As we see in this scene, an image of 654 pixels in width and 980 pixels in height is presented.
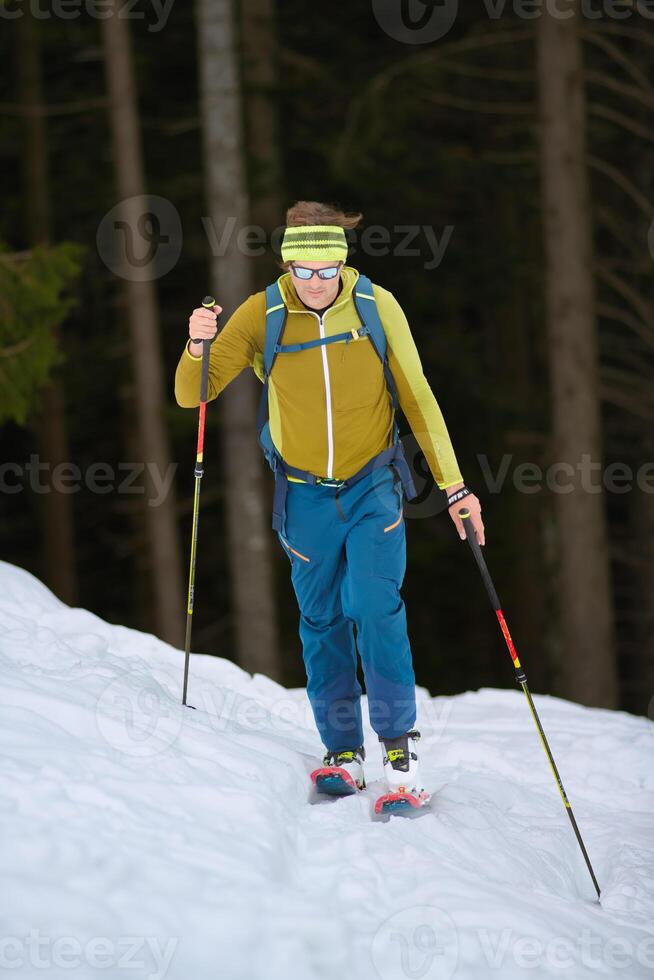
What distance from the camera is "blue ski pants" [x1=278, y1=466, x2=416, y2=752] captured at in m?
4.74

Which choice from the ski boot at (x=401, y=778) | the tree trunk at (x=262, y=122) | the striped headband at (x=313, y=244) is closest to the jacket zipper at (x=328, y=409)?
the striped headband at (x=313, y=244)

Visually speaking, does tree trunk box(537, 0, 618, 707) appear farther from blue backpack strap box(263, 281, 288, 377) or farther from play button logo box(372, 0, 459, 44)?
blue backpack strap box(263, 281, 288, 377)

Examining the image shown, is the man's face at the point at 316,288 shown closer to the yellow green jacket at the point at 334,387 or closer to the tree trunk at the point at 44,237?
the yellow green jacket at the point at 334,387

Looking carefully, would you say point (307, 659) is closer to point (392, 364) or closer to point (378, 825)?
point (378, 825)

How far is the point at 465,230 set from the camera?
18.5m

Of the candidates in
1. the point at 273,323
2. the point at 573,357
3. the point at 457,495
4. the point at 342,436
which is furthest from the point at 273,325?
the point at 573,357

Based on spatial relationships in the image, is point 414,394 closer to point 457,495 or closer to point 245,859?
point 457,495

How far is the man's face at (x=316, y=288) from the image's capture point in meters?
4.65

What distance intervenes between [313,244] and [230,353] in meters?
0.64

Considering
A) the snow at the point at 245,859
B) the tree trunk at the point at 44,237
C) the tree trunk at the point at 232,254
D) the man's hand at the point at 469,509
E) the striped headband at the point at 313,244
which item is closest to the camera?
the snow at the point at 245,859

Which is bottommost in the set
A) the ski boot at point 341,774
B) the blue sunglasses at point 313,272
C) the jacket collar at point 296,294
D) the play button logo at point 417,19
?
the ski boot at point 341,774

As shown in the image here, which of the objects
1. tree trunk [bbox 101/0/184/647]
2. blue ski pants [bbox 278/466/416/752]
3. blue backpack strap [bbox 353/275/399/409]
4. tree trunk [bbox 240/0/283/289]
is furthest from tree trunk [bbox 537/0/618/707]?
blue backpack strap [bbox 353/275/399/409]

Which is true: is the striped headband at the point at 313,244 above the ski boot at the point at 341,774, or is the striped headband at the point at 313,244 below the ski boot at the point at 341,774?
above

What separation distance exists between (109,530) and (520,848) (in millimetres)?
16512
